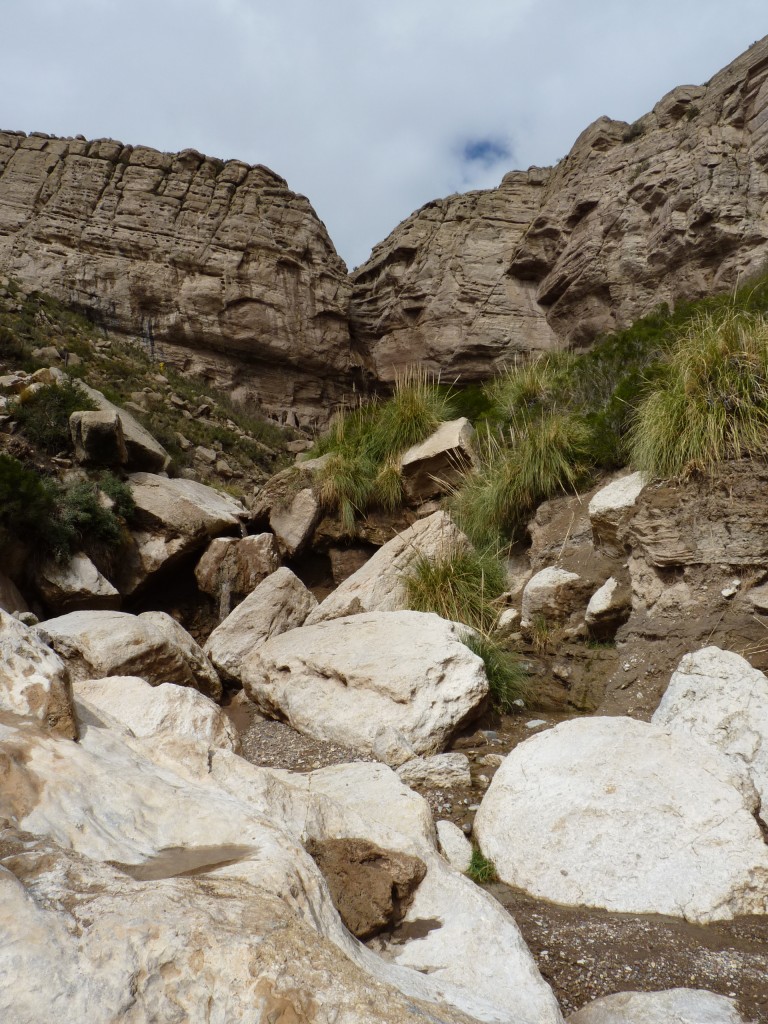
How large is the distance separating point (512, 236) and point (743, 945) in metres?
23.8

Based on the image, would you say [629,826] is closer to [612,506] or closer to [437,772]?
[437,772]

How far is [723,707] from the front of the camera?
4.02 m

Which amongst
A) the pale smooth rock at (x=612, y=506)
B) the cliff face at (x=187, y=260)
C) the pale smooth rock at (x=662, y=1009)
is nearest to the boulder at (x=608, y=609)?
the pale smooth rock at (x=612, y=506)

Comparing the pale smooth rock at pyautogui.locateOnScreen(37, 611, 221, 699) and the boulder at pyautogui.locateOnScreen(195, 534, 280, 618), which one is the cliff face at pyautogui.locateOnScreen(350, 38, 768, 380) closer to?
the boulder at pyautogui.locateOnScreen(195, 534, 280, 618)

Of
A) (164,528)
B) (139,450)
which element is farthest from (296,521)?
(139,450)

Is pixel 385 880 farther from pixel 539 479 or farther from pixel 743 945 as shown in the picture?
pixel 539 479

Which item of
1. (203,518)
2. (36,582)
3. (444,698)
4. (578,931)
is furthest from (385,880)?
(203,518)

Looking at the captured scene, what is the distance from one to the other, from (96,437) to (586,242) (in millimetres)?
16662

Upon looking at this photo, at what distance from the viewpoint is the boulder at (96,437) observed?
972cm

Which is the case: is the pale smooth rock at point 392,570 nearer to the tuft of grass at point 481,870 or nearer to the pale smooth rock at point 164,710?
the pale smooth rock at point 164,710

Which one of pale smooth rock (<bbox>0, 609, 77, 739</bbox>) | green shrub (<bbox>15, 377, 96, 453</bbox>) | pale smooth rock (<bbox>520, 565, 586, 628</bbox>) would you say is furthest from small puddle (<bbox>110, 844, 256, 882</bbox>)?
green shrub (<bbox>15, 377, 96, 453</bbox>)

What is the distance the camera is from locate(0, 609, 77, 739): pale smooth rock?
89.7 inches

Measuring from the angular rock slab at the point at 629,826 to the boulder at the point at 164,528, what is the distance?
6499mm

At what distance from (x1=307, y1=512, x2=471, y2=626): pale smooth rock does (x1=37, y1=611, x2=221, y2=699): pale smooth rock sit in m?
1.47
